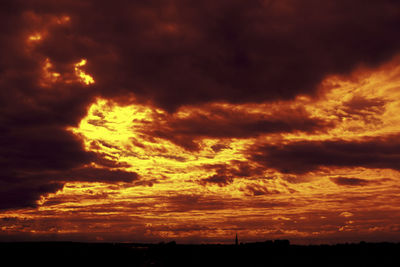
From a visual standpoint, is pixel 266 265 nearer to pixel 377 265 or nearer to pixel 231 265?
pixel 231 265

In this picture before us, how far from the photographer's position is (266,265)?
12825 cm

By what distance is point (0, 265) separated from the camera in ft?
388

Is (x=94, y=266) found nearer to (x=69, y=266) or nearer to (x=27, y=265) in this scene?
(x=69, y=266)

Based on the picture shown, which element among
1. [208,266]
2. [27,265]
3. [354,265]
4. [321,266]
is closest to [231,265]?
[208,266]

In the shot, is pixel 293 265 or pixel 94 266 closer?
pixel 94 266

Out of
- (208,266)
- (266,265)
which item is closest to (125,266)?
(208,266)

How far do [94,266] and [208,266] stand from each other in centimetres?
3439

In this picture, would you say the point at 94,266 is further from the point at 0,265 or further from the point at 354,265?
the point at 354,265

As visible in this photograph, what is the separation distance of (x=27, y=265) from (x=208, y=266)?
180ft

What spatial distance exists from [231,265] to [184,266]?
646 inches

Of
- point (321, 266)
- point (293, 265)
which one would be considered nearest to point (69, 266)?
point (293, 265)

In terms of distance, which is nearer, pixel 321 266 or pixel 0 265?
pixel 0 265

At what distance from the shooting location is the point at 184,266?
123 meters

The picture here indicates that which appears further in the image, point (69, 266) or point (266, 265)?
point (266, 265)
